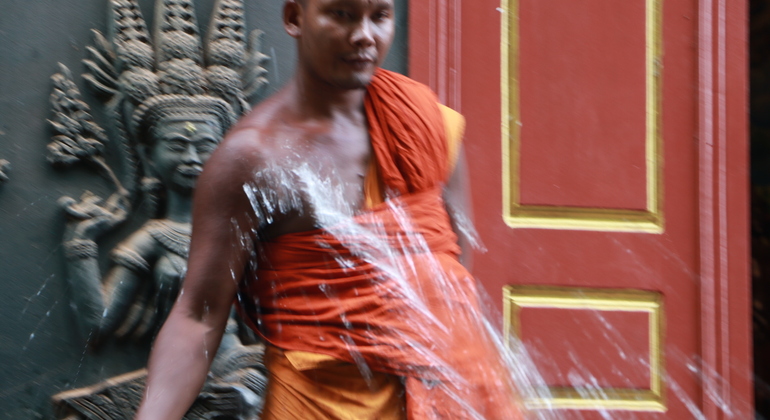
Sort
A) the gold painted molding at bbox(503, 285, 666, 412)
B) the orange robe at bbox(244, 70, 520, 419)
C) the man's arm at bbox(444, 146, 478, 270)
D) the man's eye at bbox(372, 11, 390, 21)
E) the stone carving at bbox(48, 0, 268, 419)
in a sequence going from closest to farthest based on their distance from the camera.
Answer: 1. the orange robe at bbox(244, 70, 520, 419)
2. the man's eye at bbox(372, 11, 390, 21)
3. the man's arm at bbox(444, 146, 478, 270)
4. the stone carving at bbox(48, 0, 268, 419)
5. the gold painted molding at bbox(503, 285, 666, 412)

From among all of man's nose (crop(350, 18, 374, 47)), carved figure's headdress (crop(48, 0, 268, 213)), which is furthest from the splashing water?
carved figure's headdress (crop(48, 0, 268, 213))

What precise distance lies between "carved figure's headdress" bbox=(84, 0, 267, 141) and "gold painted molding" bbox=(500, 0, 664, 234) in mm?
847

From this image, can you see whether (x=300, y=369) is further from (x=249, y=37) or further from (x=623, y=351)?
(x=623, y=351)

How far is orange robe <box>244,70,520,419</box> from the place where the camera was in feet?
4.67

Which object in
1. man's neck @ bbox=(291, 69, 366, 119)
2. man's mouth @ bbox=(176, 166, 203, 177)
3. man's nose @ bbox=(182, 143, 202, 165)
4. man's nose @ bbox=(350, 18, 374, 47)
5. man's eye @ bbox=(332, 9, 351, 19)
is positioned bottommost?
man's mouth @ bbox=(176, 166, 203, 177)

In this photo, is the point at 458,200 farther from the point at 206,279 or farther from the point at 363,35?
the point at 206,279

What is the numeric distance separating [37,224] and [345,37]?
53.0 inches

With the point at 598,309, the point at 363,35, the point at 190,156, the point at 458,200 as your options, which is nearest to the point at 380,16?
the point at 363,35

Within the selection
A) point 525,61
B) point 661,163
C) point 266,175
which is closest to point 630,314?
point 661,163

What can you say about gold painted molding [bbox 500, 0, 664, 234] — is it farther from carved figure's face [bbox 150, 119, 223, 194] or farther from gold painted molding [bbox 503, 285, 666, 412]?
carved figure's face [bbox 150, 119, 223, 194]

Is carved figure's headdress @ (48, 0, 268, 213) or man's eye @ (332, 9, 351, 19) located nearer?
man's eye @ (332, 9, 351, 19)

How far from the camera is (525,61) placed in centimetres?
263

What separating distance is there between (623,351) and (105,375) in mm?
1672

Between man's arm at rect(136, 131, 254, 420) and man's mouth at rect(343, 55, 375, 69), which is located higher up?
man's mouth at rect(343, 55, 375, 69)
